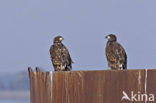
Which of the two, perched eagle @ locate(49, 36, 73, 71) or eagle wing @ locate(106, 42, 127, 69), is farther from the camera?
perched eagle @ locate(49, 36, 73, 71)

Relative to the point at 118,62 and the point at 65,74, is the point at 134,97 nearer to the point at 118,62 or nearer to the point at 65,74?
the point at 65,74

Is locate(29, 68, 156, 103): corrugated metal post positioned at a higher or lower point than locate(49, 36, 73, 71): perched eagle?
lower

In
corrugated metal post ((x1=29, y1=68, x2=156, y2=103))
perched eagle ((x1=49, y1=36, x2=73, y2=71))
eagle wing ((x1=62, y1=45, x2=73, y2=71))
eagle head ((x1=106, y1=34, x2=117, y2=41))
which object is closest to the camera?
corrugated metal post ((x1=29, y1=68, x2=156, y2=103))

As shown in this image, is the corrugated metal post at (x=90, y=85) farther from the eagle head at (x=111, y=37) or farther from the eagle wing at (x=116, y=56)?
the eagle head at (x=111, y=37)

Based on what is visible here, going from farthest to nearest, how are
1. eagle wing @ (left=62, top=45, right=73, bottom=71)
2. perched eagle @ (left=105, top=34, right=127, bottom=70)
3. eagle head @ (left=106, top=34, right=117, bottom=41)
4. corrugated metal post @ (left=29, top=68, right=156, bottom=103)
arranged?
1. eagle head @ (left=106, top=34, right=117, bottom=41)
2. eagle wing @ (left=62, top=45, right=73, bottom=71)
3. perched eagle @ (left=105, top=34, right=127, bottom=70)
4. corrugated metal post @ (left=29, top=68, right=156, bottom=103)

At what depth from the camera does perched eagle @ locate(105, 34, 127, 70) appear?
1541 centimetres

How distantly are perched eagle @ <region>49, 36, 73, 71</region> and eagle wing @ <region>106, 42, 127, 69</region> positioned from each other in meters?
1.31

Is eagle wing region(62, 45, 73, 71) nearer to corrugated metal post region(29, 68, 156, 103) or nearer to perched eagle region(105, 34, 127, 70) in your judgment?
perched eagle region(105, 34, 127, 70)

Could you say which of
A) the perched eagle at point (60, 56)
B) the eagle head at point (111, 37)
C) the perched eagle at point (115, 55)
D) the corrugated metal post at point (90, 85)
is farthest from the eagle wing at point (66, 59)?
the corrugated metal post at point (90, 85)

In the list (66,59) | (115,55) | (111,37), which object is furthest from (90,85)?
(111,37)

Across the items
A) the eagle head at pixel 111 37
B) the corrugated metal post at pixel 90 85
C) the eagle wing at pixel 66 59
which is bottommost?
the corrugated metal post at pixel 90 85

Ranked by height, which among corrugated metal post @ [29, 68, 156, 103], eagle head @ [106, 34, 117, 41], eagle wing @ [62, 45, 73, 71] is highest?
eagle head @ [106, 34, 117, 41]

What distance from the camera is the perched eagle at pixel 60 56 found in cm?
1567

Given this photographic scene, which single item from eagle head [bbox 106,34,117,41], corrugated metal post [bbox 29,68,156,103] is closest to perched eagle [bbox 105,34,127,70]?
eagle head [bbox 106,34,117,41]
